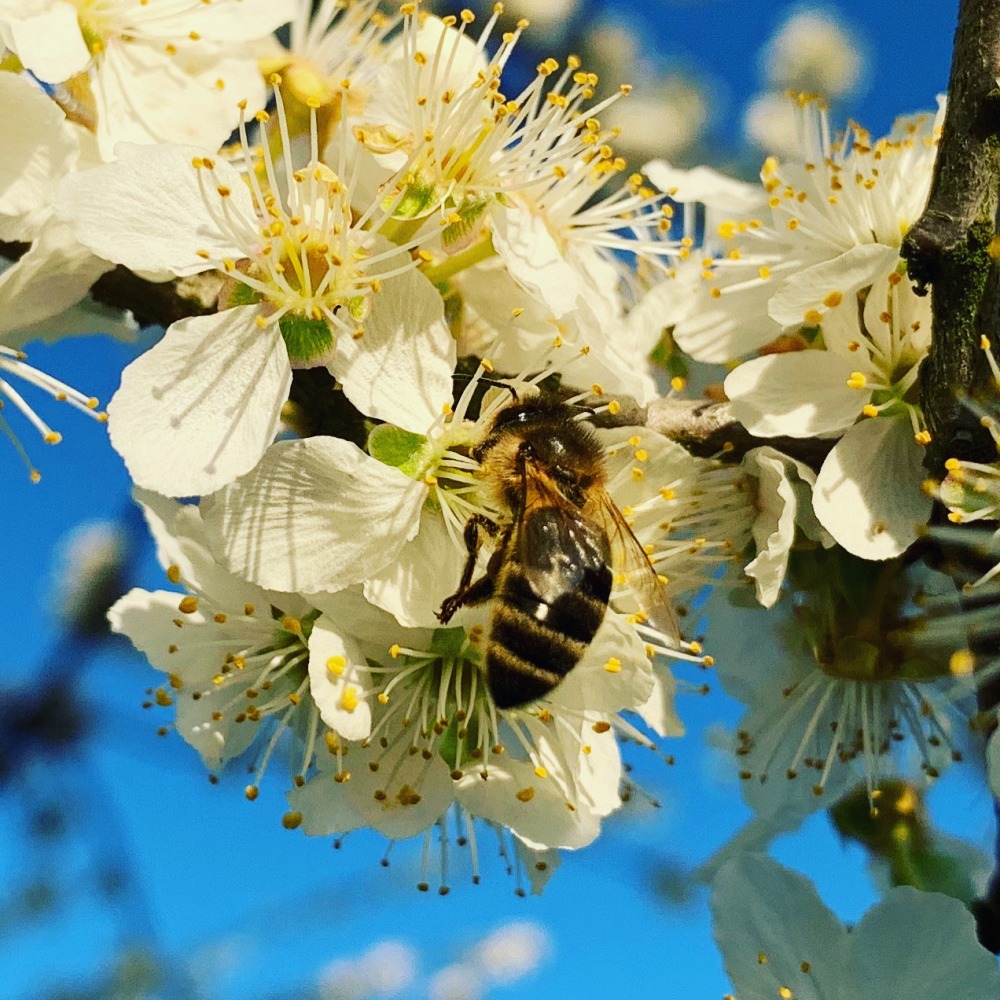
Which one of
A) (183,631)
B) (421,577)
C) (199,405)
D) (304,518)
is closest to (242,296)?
(199,405)

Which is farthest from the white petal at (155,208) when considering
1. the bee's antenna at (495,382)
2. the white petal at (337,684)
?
the white petal at (337,684)

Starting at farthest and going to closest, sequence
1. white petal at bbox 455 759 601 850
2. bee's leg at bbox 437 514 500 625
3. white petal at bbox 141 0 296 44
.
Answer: white petal at bbox 141 0 296 44
white petal at bbox 455 759 601 850
bee's leg at bbox 437 514 500 625

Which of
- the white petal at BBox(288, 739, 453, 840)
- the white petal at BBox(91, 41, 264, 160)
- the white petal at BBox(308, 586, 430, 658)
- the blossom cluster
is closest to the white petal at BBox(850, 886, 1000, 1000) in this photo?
the blossom cluster

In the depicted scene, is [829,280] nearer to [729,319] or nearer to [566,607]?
[729,319]

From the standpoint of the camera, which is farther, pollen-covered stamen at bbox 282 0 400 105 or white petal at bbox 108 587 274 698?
pollen-covered stamen at bbox 282 0 400 105

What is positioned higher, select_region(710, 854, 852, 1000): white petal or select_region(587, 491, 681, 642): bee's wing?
select_region(587, 491, 681, 642): bee's wing

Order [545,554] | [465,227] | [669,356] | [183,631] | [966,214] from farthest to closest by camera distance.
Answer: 1. [669,356]
2. [183,631]
3. [465,227]
4. [545,554]
5. [966,214]

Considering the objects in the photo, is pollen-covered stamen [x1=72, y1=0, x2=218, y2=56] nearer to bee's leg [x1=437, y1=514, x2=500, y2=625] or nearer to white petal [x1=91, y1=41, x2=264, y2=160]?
white petal [x1=91, y1=41, x2=264, y2=160]
